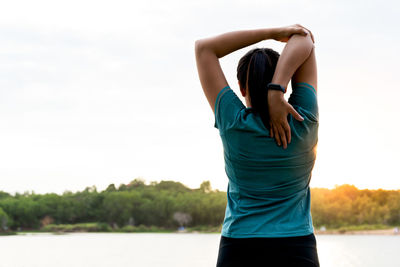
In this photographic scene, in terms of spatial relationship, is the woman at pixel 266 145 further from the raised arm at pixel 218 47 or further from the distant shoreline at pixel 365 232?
the distant shoreline at pixel 365 232

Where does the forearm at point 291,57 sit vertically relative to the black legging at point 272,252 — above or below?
above

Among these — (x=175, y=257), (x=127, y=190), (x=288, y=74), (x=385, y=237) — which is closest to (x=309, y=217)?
(x=288, y=74)

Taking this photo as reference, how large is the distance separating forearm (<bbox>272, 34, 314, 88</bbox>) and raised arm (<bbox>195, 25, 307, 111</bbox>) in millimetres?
32

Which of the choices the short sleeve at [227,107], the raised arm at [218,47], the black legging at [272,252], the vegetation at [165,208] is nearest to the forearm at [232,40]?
the raised arm at [218,47]

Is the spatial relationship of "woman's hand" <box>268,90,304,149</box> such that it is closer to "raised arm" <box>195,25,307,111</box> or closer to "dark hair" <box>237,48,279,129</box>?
"dark hair" <box>237,48,279,129</box>

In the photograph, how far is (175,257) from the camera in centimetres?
3644

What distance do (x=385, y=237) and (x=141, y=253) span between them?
32282 mm

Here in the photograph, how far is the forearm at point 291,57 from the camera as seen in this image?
1188 mm

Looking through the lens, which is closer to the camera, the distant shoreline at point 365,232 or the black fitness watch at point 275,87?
the black fitness watch at point 275,87

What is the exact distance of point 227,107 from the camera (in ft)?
4.06

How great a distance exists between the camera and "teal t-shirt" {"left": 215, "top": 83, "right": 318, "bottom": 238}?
119 centimetres

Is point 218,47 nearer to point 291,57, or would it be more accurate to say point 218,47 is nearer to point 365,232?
point 291,57

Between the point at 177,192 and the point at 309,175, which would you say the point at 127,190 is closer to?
the point at 177,192

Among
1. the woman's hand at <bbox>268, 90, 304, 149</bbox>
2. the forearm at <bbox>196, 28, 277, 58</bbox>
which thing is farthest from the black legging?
the forearm at <bbox>196, 28, 277, 58</bbox>
